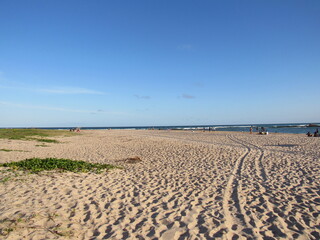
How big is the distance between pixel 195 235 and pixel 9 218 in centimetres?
413

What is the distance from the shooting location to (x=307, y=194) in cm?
680

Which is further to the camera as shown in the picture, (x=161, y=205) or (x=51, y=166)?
(x=51, y=166)

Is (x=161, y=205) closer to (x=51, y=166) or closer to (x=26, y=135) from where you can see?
(x=51, y=166)

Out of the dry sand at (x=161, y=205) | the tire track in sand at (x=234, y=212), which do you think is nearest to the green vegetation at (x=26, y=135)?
the dry sand at (x=161, y=205)

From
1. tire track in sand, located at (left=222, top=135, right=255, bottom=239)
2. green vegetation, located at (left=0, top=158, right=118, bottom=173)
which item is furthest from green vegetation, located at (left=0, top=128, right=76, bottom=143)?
tire track in sand, located at (left=222, top=135, right=255, bottom=239)

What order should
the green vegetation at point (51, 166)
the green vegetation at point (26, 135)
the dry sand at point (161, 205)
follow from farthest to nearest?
the green vegetation at point (26, 135) → the green vegetation at point (51, 166) → the dry sand at point (161, 205)

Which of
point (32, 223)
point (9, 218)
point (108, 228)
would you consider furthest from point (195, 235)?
point (9, 218)

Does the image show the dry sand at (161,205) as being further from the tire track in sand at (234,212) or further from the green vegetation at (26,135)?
the green vegetation at (26,135)

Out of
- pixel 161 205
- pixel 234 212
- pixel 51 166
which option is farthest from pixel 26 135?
pixel 234 212

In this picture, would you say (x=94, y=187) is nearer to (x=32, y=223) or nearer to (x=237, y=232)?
(x=32, y=223)

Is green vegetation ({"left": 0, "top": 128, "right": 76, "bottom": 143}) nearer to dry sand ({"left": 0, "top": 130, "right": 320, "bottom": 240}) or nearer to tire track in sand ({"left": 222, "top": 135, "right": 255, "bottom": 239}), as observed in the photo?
dry sand ({"left": 0, "top": 130, "right": 320, "bottom": 240})

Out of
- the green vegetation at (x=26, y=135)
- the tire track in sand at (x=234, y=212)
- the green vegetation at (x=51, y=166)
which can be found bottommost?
the tire track in sand at (x=234, y=212)

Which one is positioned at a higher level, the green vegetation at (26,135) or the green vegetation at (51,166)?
the green vegetation at (26,135)

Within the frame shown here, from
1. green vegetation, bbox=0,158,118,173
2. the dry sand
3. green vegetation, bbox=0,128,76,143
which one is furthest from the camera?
green vegetation, bbox=0,128,76,143
